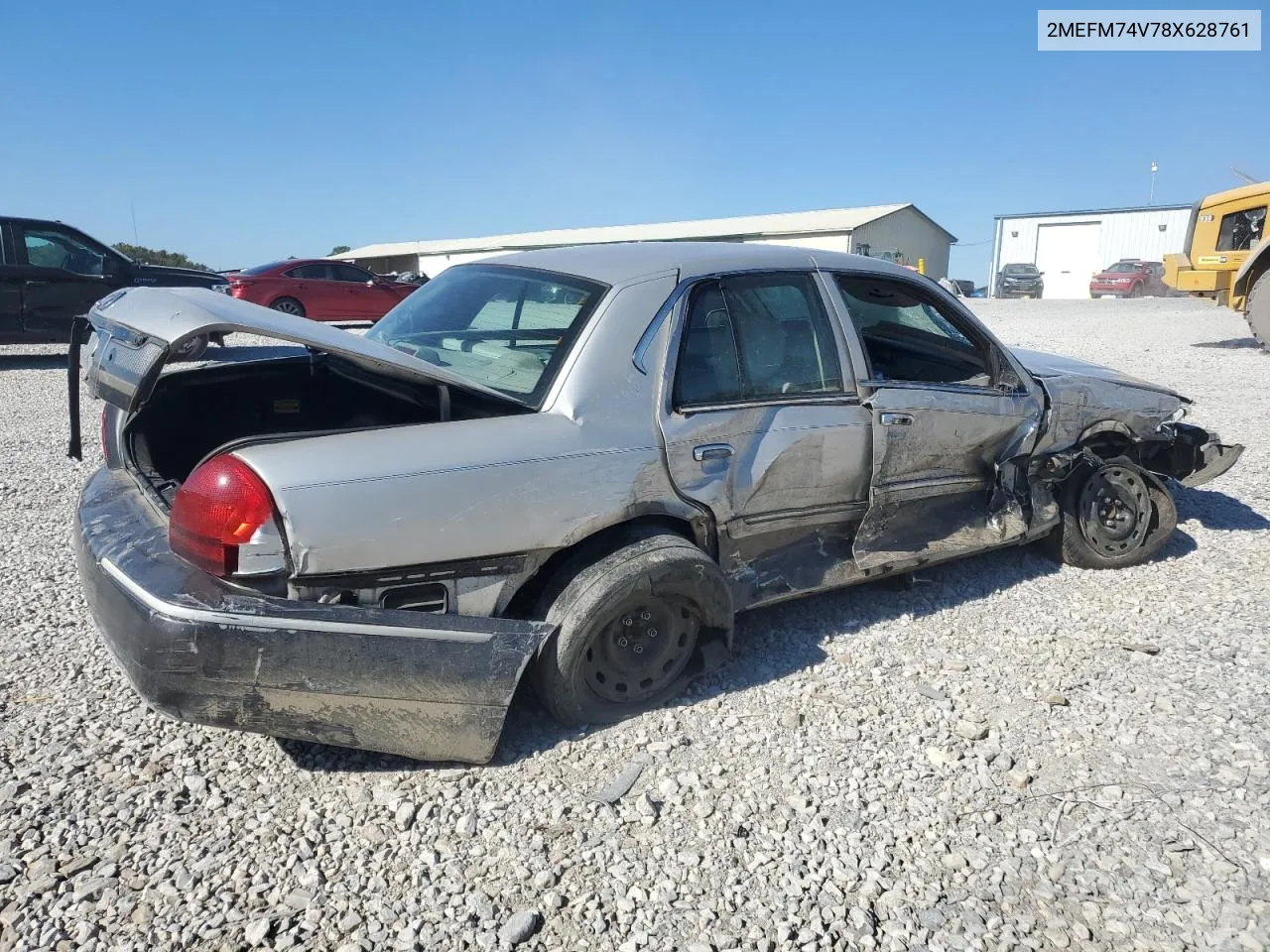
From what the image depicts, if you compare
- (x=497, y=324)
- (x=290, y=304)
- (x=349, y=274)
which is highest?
(x=349, y=274)

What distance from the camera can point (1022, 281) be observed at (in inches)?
1359

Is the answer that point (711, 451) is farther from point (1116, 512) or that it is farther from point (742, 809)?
point (1116, 512)

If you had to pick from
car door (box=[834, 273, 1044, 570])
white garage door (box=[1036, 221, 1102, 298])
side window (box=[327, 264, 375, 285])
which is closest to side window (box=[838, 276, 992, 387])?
car door (box=[834, 273, 1044, 570])

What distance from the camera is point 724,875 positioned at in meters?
2.35

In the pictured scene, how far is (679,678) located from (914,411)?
149 centimetres

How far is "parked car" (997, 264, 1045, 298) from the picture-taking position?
34375 millimetres

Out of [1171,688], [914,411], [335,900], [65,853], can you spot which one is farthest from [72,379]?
[1171,688]

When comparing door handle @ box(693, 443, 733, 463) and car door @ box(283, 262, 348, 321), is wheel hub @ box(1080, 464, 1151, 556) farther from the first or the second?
car door @ box(283, 262, 348, 321)

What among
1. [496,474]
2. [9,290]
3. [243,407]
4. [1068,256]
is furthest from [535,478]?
[1068,256]

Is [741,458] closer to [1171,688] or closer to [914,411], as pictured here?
[914,411]

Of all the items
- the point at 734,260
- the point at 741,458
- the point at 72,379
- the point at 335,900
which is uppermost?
the point at 734,260

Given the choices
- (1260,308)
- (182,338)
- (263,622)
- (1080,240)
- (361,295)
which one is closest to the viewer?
(263,622)

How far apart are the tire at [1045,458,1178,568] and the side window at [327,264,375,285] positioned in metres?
15.1

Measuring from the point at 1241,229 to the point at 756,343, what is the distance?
47.9 feet
